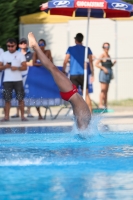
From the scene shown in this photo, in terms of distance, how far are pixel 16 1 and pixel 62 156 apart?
46.0ft

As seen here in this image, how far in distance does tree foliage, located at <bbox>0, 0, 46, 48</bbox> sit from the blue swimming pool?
10.6 meters

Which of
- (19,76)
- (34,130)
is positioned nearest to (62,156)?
(34,130)

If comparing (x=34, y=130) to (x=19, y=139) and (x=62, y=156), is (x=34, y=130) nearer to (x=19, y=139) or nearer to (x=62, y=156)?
(x=19, y=139)

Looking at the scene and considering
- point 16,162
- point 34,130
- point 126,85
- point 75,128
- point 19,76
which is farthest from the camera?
point 126,85

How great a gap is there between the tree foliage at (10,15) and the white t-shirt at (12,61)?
592 cm

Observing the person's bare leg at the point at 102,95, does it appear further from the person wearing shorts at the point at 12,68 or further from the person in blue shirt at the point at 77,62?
the person wearing shorts at the point at 12,68

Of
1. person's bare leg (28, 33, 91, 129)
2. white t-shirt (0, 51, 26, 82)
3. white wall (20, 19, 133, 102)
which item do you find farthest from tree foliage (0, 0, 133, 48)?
person's bare leg (28, 33, 91, 129)

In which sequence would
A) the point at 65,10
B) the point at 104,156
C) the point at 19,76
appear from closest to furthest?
the point at 104,156, the point at 19,76, the point at 65,10

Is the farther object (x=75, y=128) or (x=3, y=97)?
(x=3, y=97)

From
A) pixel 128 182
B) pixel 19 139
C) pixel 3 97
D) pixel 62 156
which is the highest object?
pixel 128 182

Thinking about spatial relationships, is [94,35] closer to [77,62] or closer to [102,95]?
[102,95]

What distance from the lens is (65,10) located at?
1692 centimetres

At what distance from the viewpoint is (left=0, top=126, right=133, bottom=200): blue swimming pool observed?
20.3 feet

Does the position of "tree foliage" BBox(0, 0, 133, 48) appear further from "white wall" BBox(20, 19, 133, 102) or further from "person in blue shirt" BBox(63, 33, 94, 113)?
"person in blue shirt" BBox(63, 33, 94, 113)
